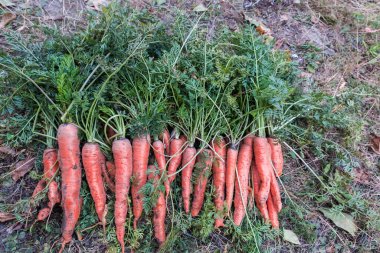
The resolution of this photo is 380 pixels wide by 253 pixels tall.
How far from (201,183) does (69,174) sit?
109cm

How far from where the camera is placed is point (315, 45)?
3.90 metres

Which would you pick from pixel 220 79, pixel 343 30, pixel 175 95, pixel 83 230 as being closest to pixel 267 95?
pixel 220 79

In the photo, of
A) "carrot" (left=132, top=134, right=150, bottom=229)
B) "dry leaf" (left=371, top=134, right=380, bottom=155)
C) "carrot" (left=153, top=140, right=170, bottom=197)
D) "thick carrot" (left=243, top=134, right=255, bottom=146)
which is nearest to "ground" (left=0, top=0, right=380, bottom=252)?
"dry leaf" (left=371, top=134, right=380, bottom=155)

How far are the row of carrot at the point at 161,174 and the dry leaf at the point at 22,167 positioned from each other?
22 cm

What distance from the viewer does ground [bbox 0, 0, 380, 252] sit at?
2775 millimetres

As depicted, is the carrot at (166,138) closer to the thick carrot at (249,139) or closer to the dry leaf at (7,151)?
the thick carrot at (249,139)

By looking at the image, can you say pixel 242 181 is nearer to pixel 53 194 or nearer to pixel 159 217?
pixel 159 217

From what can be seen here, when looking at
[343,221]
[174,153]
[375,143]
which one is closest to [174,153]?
[174,153]

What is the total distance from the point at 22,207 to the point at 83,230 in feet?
1.63

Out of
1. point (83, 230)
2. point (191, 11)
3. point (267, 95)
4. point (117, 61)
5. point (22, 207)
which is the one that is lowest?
point (83, 230)

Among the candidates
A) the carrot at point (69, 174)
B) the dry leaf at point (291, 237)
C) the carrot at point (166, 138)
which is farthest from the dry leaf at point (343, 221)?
the carrot at point (69, 174)

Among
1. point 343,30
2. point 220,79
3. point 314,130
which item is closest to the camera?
point 220,79

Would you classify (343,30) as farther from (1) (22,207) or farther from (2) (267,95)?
(1) (22,207)

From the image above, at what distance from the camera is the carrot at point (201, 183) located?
276 cm
